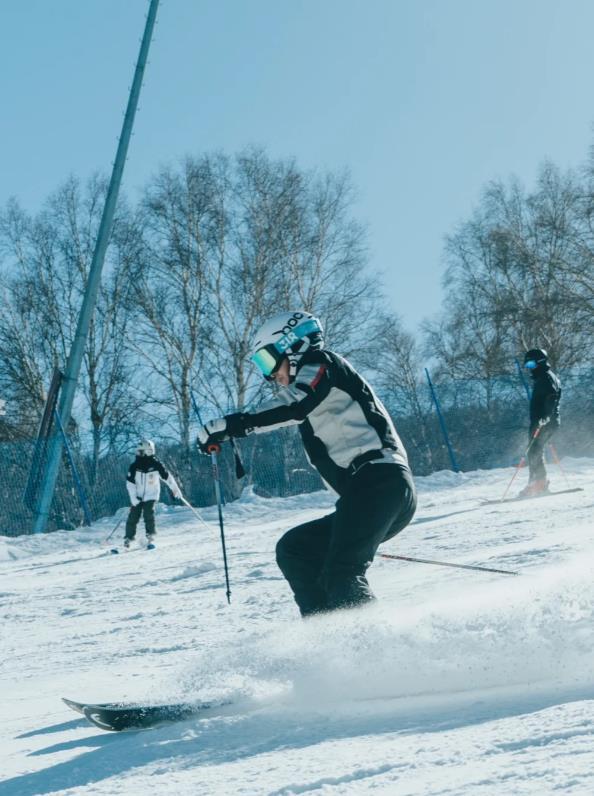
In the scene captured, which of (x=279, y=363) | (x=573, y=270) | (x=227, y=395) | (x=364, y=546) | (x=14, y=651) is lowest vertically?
(x=14, y=651)

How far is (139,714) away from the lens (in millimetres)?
2975

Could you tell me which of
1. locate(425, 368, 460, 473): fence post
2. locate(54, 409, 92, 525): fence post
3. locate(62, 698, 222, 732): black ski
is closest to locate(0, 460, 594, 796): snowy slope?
locate(62, 698, 222, 732): black ski

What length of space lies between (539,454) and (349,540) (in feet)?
29.6

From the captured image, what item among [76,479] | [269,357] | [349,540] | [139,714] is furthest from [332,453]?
[76,479]

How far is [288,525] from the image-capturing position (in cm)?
1255

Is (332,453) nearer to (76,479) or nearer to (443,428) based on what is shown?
(76,479)

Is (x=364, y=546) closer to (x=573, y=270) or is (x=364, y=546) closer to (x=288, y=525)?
(x=288, y=525)

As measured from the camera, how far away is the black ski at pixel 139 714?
2.97 m

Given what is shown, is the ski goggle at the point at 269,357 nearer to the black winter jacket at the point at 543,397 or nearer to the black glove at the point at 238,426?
the black glove at the point at 238,426

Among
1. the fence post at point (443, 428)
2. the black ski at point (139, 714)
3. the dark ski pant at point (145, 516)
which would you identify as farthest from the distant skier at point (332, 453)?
the fence post at point (443, 428)

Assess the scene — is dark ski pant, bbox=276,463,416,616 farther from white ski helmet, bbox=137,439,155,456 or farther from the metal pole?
the metal pole

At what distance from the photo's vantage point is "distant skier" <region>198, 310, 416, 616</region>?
337 cm

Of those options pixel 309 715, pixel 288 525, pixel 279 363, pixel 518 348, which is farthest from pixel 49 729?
pixel 518 348

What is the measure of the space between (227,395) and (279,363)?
66.1 feet
